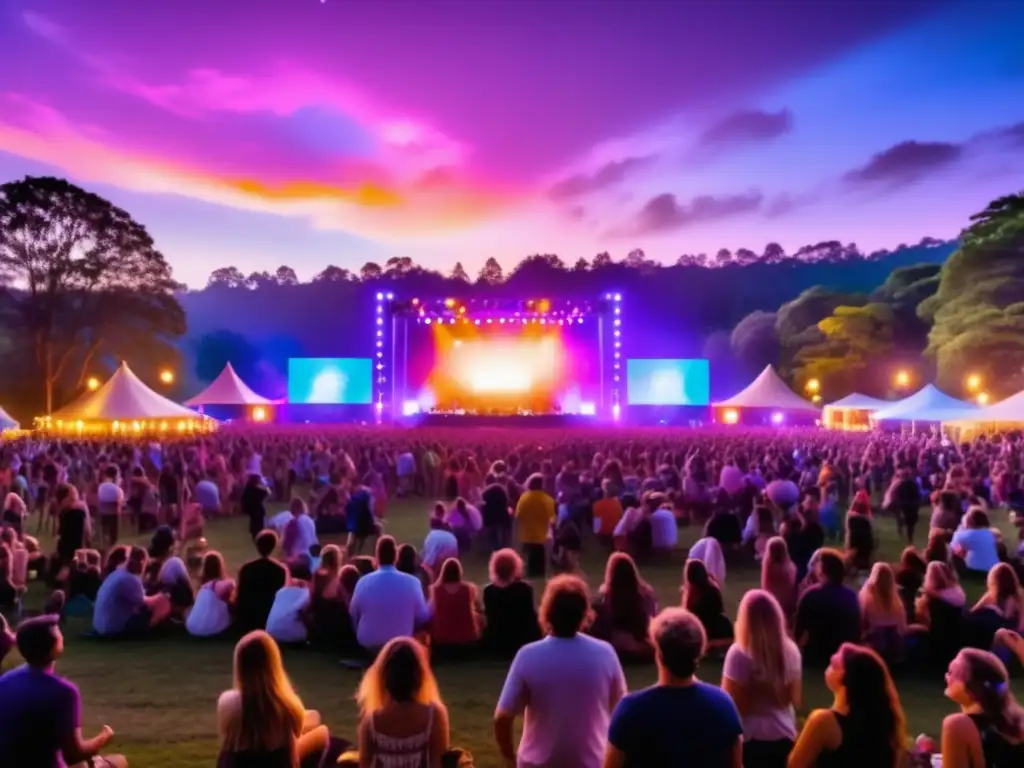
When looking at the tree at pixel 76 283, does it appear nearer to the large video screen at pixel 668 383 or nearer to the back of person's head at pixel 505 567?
the large video screen at pixel 668 383

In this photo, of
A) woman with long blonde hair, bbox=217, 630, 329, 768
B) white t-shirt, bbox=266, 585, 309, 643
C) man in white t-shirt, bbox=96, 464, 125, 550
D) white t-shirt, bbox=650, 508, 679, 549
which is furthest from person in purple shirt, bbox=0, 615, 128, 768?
man in white t-shirt, bbox=96, 464, 125, 550

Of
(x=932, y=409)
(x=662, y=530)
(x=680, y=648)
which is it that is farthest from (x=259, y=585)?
(x=932, y=409)

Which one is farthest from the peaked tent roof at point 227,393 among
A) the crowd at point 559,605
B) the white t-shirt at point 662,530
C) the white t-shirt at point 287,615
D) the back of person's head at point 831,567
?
the back of person's head at point 831,567

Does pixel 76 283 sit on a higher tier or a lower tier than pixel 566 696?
higher

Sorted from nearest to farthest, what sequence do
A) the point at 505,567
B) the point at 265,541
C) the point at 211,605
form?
the point at 505,567
the point at 265,541
the point at 211,605

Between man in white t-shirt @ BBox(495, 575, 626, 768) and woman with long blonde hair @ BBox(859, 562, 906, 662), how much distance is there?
375 cm

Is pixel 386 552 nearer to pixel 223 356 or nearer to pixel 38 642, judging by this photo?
pixel 38 642

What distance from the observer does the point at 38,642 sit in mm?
3123

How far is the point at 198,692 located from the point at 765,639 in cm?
422

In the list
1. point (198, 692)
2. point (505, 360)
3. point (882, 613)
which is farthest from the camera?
point (505, 360)

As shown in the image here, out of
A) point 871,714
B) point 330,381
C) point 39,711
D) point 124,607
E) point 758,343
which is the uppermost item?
point 758,343

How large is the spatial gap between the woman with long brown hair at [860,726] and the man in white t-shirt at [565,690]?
2.15 feet

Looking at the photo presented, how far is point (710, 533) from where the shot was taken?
10.0 m

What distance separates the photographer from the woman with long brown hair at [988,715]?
114 inches
